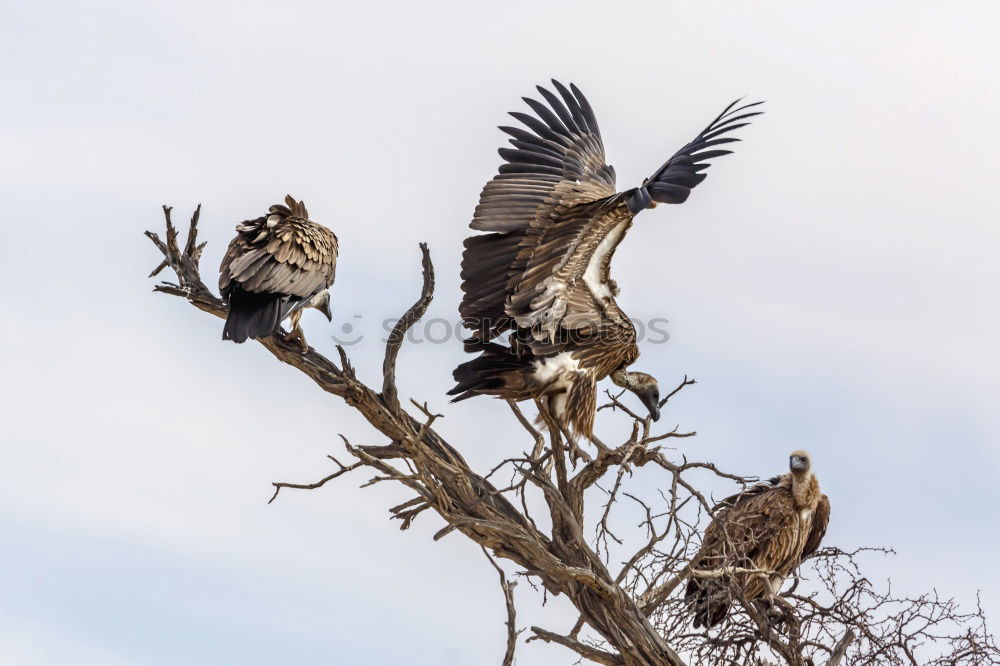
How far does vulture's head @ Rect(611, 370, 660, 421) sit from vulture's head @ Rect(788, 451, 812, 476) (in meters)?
1.23

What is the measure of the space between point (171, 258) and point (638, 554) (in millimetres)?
2664

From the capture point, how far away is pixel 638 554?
17.3 feet

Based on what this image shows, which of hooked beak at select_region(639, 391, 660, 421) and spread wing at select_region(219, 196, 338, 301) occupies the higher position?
spread wing at select_region(219, 196, 338, 301)

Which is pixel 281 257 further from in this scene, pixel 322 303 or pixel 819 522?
pixel 819 522

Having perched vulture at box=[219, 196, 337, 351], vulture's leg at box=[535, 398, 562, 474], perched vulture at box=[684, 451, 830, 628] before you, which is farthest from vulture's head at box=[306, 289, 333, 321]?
perched vulture at box=[684, 451, 830, 628]

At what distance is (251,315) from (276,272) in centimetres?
33

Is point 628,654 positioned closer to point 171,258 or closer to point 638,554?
point 638,554

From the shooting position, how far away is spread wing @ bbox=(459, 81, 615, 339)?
5.39 metres

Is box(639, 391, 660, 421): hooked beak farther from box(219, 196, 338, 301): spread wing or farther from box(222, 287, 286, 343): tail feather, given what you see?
box(222, 287, 286, 343): tail feather

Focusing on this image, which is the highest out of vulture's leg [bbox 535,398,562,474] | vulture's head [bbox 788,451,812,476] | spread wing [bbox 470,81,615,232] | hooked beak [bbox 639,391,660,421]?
spread wing [bbox 470,81,615,232]

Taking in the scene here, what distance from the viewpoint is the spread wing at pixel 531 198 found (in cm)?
539

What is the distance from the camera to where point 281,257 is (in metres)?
5.61

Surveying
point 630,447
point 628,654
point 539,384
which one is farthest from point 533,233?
point 628,654

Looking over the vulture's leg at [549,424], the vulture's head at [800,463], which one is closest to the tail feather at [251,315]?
the vulture's leg at [549,424]
